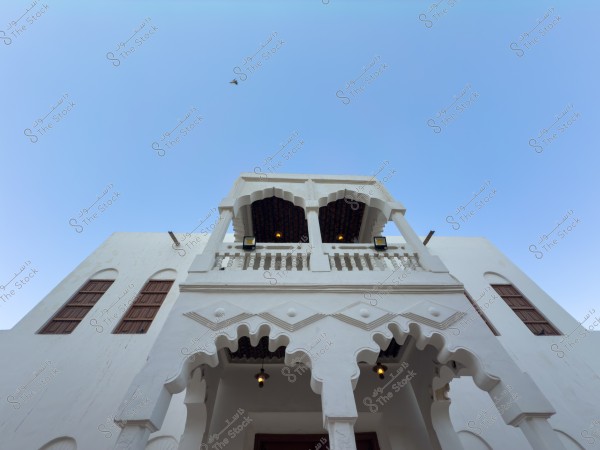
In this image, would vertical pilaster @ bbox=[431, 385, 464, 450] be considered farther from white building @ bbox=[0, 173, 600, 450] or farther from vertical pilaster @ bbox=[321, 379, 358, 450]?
vertical pilaster @ bbox=[321, 379, 358, 450]

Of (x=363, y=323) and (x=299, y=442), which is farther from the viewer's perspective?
(x=299, y=442)

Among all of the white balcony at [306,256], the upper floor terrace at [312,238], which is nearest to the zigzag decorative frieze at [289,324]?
the upper floor terrace at [312,238]

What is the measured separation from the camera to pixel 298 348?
12.6 feet

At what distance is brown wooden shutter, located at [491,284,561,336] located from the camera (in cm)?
831

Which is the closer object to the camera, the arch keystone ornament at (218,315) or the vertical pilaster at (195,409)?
the arch keystone ornament at (218,315)

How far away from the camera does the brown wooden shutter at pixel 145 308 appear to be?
766cm

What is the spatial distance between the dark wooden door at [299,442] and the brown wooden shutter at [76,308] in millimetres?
5503

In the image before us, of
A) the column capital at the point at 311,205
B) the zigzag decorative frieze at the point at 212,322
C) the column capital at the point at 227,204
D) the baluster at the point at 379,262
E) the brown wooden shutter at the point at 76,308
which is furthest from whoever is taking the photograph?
the brown wooden shutter at the point at 76,308

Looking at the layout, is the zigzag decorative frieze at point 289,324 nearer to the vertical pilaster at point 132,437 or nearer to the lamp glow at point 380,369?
the vertical pilaster at point 132,437

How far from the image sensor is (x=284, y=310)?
4.27m

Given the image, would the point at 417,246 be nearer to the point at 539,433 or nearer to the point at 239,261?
the point at 539,433

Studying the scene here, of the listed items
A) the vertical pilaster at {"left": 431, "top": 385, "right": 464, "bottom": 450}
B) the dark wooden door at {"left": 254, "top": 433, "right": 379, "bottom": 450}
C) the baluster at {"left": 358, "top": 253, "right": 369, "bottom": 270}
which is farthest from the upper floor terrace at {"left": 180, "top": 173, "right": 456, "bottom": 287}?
the dark wooden door at {"left": 254, "top": 433, "right": 379, "bottom": 450}

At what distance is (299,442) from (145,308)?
5196mm

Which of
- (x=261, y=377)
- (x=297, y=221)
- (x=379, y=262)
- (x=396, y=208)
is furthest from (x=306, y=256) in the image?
(x=261, y=377)
